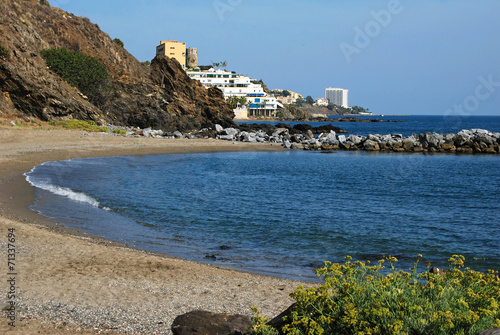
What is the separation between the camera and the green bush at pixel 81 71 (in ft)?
170

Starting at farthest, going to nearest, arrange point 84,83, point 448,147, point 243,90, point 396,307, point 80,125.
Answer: point 243,90 → point 84,83 → point 448,147 → point 80,125 → point 396,307

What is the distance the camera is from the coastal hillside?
147 ft

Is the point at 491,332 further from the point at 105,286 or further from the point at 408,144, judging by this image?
the point at 408,144

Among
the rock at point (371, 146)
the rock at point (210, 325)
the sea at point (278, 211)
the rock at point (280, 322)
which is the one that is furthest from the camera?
the rock at point (371, 146)

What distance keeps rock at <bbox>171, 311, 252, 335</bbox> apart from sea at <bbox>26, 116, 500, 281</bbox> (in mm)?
5032

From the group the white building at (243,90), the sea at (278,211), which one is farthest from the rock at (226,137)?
the white building at (243,90)

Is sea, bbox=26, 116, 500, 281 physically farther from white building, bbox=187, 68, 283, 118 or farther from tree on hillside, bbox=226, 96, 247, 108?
white building, bbox=187, 68, 283, 118

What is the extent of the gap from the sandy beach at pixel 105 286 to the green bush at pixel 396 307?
2.47 meters

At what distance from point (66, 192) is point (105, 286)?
1242cm

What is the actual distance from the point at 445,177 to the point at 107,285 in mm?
28007

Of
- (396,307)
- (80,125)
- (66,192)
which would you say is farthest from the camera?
(80,125)

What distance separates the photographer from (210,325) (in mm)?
4715

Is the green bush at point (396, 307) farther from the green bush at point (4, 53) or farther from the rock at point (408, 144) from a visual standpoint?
the rock at point (408, 144)

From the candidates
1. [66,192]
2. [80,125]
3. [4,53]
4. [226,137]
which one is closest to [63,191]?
[66,192]
